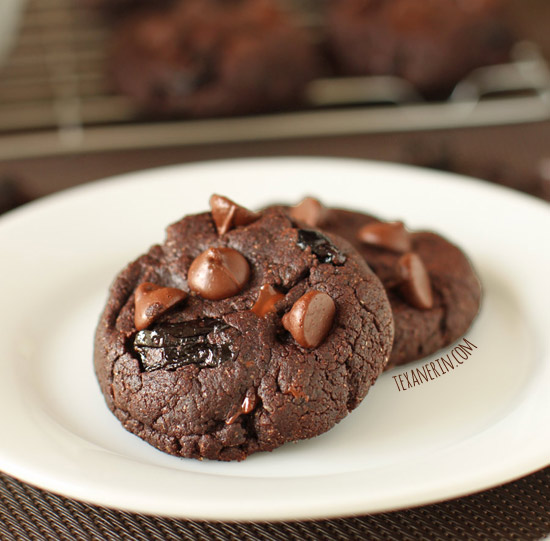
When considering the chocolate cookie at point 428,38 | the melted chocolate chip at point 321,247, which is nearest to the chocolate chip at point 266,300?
the melted chocolate chip at point 321,247

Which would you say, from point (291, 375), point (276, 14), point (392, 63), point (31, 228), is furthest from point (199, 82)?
point (291, 375)

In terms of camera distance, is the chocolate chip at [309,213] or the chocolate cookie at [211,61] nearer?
the chocolate chip at [309,213]

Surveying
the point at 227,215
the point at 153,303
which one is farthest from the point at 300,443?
the point at 227,215

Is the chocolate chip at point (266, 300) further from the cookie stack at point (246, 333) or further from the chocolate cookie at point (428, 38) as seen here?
the chocolate cookie at point (428, 38)

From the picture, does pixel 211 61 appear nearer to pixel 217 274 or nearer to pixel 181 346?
pixel 217 274

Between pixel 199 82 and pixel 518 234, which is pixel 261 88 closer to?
pixel 199 82

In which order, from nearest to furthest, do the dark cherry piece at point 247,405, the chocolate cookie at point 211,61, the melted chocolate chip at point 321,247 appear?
the dark cherry piece at point 247,405 → the melted chocolate chip at point 321,247 → the chocolate cookie at point 211,61

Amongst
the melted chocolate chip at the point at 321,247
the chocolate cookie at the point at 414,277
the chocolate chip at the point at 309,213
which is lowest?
the chocolate cookie at the point at 414,277

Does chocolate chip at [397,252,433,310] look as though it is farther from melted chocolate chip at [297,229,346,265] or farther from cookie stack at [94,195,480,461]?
melted chocolate chip at [297,229,346,265]
